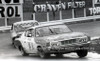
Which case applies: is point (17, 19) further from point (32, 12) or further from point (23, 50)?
Result: point (23, 50)

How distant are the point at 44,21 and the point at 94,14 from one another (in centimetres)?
632

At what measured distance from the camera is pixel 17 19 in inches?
1414

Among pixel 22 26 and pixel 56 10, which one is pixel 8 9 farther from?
pixel 22 26

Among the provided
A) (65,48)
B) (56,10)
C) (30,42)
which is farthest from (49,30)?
(56,10)

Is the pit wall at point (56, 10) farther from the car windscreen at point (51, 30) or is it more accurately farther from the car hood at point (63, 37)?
the car hood at point (63, 37)

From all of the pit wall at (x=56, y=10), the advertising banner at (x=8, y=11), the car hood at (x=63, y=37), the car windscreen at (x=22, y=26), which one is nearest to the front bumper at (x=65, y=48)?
the car hood at (x=63, y=37)

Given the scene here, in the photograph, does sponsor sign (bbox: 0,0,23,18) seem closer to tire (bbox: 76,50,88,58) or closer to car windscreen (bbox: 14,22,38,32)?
car windscreen (bbox: 14,22,38,32)

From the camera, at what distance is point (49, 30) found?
15305mm

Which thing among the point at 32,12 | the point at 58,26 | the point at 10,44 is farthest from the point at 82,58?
the point at 32,12

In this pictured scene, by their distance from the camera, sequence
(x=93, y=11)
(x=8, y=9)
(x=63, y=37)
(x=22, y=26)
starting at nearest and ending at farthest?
(x=63, y=37) → (x=22, y=26) → (x=8, y=9) → (x=93, y=11)

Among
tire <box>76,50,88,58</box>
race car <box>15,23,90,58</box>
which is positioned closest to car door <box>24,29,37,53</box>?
race car <box>15,23,90,58</box>

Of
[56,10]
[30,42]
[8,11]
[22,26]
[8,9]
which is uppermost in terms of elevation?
[30,42]

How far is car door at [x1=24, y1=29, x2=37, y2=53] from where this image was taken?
15292 millimetres

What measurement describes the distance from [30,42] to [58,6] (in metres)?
22.5
